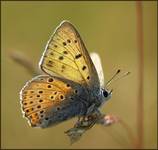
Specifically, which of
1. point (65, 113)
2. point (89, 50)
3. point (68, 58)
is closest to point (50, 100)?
point (65, 113)

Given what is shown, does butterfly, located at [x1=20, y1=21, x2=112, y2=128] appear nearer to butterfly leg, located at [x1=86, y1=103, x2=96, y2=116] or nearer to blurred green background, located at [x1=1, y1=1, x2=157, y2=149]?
butterfly leg, located at [x1=86, y1=103, x2=96, y2=116]

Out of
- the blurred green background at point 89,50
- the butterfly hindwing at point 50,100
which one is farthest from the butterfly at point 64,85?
the blurred green background at point 89,50

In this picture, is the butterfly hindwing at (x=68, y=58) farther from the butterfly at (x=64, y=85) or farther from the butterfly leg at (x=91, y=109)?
the butterfly leg at (x=91, y=109)

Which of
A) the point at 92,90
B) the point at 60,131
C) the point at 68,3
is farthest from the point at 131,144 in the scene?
the point at 68,3

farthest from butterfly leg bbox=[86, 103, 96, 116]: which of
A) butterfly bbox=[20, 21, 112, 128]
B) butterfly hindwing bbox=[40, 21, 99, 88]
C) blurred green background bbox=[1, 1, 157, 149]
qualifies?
blurred green background bbox=[1, 1, 157, 149]

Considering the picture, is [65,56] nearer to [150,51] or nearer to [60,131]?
[60,131]

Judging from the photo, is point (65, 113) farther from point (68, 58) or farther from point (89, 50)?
point (89, 50)
